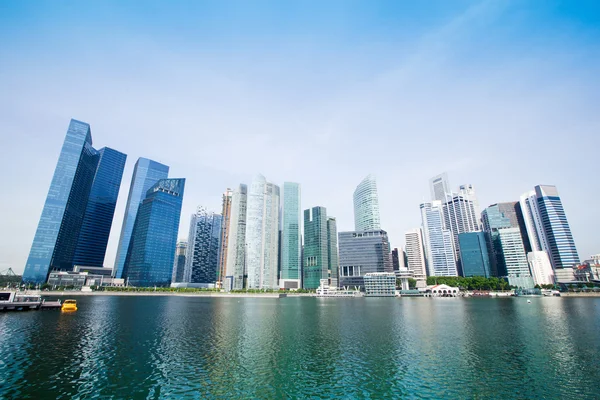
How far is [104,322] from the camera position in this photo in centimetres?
7794

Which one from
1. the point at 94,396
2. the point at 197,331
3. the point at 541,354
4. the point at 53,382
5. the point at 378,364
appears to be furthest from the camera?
the point at 197,331

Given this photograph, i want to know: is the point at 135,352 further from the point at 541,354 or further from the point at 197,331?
the point at 541,354

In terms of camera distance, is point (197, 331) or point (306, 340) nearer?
point (306, 340)

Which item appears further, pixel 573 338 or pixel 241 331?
pixel 241 331

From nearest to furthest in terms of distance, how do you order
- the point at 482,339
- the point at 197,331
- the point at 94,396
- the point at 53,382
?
the point at 94,396 → the point at 53,382 → the point at 482,339 → the point at 197,331

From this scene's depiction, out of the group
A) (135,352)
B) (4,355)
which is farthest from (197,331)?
(4,355)

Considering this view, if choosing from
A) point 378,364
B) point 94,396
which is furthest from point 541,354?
point 94,396

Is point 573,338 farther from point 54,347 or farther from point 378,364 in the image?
point 54,347

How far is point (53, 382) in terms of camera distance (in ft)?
109

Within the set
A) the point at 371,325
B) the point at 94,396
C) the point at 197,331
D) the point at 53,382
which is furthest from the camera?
the point at 371,325

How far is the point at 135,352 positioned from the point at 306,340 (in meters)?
31.1

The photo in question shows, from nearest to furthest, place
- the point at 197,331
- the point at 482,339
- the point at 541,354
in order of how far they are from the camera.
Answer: the point at 541,354 → the point at 482,339 → the point at 197,331

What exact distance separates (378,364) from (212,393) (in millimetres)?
23675

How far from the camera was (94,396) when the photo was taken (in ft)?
97.6
